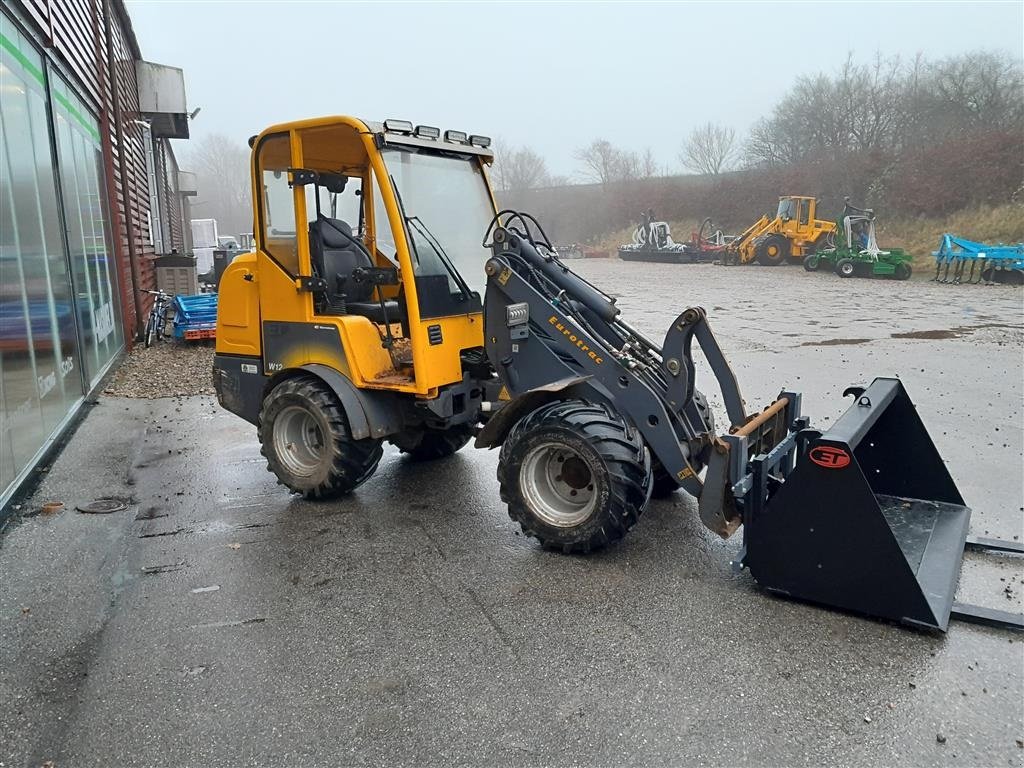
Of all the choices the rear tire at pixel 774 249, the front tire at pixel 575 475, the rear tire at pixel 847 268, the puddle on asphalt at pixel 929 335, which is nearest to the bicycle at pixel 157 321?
the front tire at pixel 575 475

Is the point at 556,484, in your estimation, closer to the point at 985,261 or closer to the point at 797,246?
the point at 985,261

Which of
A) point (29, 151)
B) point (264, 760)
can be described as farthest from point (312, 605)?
point (29, 151)

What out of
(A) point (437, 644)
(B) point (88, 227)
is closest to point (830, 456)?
(A) point (437, 644)

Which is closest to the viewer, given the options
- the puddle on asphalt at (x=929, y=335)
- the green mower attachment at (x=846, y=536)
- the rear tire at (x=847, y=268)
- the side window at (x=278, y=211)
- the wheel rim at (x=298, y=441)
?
the green mower attachment at (x=846, y=536)

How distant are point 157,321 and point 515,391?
10.3 metres

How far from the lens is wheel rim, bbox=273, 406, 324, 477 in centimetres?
558

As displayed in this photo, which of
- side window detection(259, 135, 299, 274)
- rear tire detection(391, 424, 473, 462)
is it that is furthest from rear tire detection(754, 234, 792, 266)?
side window detection(259, 135, 299, 274)

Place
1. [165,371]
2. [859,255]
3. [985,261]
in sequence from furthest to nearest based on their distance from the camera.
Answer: [859,255] → [985,261] → [165,371]

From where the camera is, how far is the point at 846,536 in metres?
3.61

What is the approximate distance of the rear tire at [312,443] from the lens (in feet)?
17.1

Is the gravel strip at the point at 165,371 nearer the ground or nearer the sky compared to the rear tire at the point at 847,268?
nearer the ground

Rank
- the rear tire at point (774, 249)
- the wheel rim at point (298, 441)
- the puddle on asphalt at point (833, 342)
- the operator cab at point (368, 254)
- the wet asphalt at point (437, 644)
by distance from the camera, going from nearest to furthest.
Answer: the wet asphalt at point (437, 644) → the operator cab at point (368, 254) → the wheel rim at point (298, 441) → the puddle on asphalt at point (833, 342) → the rear tire at point (774, 249)

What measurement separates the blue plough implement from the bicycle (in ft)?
69.5

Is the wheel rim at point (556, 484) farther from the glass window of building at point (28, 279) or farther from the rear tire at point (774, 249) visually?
the rear tire at point (774, 249)
